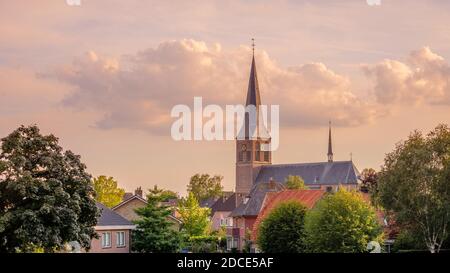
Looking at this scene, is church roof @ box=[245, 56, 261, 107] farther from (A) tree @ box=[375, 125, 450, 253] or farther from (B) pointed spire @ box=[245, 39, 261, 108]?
(A) tree @ box=[375, 125, 450, 253]

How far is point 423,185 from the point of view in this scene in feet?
242

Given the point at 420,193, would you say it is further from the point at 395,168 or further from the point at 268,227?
the point at 268,227

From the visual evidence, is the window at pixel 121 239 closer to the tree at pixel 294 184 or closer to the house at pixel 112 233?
the house at pixel 112 233

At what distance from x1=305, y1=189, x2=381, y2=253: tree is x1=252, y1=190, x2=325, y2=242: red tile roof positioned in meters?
15.7

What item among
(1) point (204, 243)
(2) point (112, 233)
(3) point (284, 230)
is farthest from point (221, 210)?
(2) point (112, 233)

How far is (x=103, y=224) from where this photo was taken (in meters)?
73.6

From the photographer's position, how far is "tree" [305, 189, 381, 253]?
70875 mm

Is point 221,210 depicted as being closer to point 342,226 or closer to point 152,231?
point 152,231

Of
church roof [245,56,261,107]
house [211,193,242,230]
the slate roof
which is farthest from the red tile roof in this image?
church roof [245,56,261,107]

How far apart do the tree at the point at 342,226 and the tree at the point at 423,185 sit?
363 centimetres

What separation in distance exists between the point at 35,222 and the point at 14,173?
12.7 ft

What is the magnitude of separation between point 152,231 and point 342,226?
18.3m

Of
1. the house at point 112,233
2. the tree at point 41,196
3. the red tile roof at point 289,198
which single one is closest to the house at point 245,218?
the red tile roof at point 289,198
